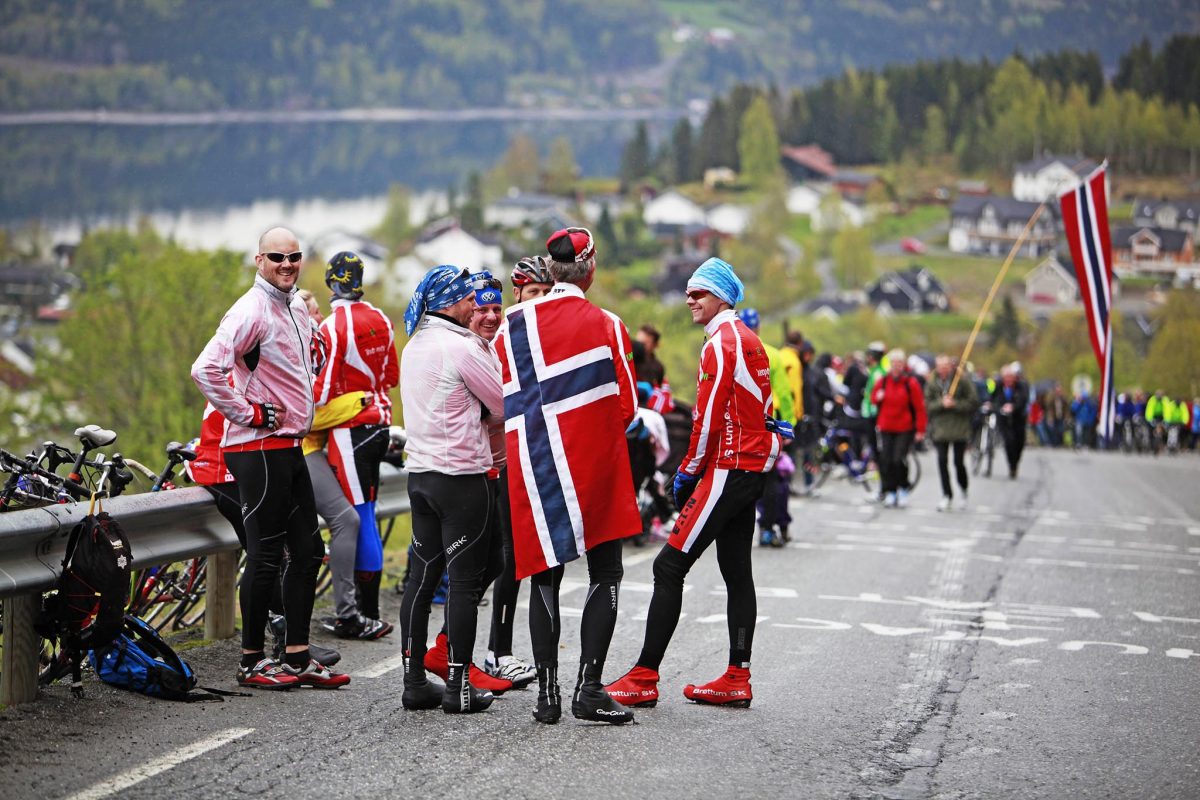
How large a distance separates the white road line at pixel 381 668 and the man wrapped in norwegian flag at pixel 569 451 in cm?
125

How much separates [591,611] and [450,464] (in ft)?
2.79

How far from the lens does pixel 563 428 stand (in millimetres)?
6312

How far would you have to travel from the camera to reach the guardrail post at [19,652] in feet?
20.8

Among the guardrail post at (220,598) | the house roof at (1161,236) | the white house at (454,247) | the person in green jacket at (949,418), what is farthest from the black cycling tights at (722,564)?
the house roof at (1161,236)

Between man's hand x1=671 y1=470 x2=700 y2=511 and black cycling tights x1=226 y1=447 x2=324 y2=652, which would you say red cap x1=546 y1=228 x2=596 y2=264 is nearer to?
man's hand x1=671 y1=470 x2=700 y2=511

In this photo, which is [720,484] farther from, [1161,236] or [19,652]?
[1161,236]

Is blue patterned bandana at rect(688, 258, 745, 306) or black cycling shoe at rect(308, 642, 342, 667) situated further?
black cycling shoe at rect(308, 642, 342, 667)

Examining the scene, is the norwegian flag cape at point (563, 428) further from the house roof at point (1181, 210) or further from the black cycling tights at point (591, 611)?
the house roof at point (1181, 210)

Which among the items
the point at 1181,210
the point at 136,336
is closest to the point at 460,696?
the point at 136,336

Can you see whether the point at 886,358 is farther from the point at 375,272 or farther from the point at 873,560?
the point at 375,272

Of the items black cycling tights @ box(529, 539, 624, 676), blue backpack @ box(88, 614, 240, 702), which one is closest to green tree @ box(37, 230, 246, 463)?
blue backpack @ box(88, 614, 240, 702)

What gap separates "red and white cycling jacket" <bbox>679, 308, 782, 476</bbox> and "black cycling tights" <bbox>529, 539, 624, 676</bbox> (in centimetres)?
73

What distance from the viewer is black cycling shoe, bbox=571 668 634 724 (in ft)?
21.0

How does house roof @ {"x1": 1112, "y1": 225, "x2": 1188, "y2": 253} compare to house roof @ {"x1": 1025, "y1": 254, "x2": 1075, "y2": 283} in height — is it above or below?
above
